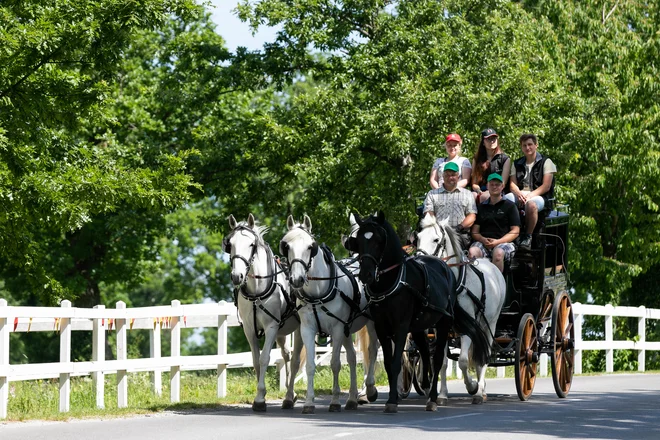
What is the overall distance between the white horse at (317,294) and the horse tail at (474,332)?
3.75ft

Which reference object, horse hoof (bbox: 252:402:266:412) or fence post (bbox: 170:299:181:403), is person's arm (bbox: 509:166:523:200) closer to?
horse hoof (bbox: 252:402:266:412)

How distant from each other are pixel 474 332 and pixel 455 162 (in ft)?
8.23

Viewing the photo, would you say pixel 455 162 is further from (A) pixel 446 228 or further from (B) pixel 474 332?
(B) pixel 474 332

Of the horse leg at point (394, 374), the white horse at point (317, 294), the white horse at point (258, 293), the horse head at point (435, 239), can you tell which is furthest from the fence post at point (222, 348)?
the horse leg at point (394, 374)

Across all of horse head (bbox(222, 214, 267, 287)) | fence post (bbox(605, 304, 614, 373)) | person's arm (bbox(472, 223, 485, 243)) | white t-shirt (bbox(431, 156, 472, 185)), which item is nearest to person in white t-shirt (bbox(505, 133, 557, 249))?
person's arm (bbox(472, 223, 485, 243))

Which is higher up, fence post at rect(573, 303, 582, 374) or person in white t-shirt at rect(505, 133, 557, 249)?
person in white t-shirt at rect(505, 133, 557, 249)

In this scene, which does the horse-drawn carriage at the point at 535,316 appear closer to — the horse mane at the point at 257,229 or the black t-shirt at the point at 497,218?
the black t-shirt at the point at 497,218

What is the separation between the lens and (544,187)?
51.2 feet

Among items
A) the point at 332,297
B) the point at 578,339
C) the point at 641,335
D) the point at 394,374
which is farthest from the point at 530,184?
the point at 641,335

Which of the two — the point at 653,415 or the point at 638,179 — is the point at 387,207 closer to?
the point at 638,179

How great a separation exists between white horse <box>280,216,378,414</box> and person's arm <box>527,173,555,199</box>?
2880 millimetres

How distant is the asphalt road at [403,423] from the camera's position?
10.7 metres

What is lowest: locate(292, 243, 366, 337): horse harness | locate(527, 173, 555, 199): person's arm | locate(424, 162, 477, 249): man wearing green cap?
locate(292, 243, 366, 337): horse harness

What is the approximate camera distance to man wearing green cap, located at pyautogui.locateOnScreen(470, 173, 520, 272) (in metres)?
15.1
